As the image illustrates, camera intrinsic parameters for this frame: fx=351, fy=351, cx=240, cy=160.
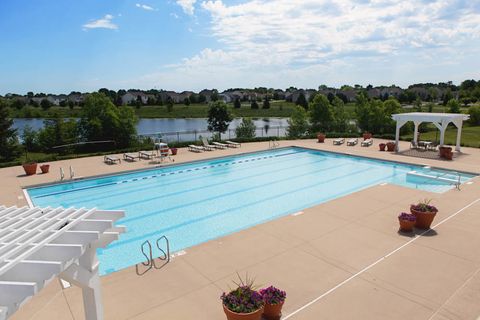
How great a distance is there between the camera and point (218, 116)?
90.2 feet

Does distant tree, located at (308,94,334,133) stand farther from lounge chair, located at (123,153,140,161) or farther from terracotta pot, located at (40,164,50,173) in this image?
terracotta pot, located at (40,164,50,173)

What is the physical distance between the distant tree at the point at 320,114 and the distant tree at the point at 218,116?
6.39 metres

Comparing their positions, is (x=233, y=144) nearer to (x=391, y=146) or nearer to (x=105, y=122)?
(x=391, y=146)

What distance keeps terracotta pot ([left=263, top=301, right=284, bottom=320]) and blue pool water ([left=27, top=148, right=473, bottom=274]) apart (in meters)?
3.97

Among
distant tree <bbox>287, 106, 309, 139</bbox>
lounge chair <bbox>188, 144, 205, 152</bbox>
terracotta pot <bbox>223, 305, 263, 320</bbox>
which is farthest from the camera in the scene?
distant tree <bbox>287, 106, 309, 139</bbox>

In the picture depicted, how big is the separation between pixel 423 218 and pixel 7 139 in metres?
26.4

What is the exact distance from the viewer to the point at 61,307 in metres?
5.23

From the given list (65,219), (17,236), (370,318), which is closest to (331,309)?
(370,318)

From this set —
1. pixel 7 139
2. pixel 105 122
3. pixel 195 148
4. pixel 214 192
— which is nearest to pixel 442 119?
pixel 214 192

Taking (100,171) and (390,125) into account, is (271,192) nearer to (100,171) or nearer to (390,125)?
(100,171)

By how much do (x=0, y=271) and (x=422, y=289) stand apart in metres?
5.71

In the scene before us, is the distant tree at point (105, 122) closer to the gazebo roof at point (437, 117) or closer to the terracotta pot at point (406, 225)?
the gazebo roof at point (437, 117)

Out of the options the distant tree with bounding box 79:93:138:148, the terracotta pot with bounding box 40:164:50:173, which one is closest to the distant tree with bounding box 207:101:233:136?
the distant tree with bounding box 79:93:138:148

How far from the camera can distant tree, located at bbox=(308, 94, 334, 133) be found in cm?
2625
